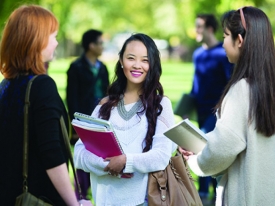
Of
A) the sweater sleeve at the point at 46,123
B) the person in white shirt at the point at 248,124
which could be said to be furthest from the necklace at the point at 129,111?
the sweater sleeve at the point at 46,123

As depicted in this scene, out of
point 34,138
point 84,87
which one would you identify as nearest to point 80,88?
A: point 84,87

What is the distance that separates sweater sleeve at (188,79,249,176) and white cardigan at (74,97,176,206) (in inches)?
19.2

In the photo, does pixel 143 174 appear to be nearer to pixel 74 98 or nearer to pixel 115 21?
pixel 74 98

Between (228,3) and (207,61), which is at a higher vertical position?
(228,3)

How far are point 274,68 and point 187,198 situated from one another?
3.35ft

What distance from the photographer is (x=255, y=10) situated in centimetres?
402

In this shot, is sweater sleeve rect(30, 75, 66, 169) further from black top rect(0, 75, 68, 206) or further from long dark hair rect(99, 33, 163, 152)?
long dark hair rect(99, 33, 163, 152)

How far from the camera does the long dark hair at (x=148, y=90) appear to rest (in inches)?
173

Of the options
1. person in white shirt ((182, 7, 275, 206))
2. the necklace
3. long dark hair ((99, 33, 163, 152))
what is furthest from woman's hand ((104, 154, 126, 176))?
person in white shirt ((182, 7, 275, 206))

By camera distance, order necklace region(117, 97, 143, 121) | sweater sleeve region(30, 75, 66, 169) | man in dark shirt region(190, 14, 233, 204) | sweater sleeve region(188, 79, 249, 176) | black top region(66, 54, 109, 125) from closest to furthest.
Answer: sweater sleeve region(30, 75, 66, 169) < sweater sleeve region(188, 79, 249, 176) < necklace region(117, 97, 143, 121) < black top region(66, 54, 109, 125) < man in dark shirt region(190, 14, 233, 204)

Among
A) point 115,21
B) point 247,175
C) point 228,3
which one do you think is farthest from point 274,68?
point 115,21

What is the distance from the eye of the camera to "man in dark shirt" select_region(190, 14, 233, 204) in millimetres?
8492

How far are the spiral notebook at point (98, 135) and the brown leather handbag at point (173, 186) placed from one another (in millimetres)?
305

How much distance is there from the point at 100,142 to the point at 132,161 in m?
0.25
